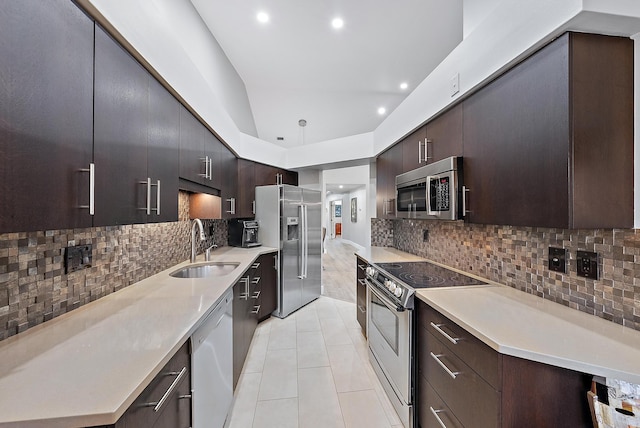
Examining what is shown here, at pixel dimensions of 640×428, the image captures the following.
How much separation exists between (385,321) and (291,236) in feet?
6.39

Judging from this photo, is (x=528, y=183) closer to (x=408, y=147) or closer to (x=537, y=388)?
(x=537, y=388)

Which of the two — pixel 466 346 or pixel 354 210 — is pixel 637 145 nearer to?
pixel 466 346

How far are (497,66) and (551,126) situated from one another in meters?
0.49

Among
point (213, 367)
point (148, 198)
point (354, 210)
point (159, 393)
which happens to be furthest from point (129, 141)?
point (354, 210)

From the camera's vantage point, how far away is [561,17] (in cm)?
104

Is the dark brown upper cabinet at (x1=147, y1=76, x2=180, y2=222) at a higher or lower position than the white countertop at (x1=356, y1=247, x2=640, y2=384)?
higher

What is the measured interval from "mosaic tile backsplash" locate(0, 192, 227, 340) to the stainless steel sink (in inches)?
12.2

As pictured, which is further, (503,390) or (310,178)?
(310,178)

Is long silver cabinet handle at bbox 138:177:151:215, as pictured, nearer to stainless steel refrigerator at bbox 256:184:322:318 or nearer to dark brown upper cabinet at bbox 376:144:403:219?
stainless steel refrigerator at bbox 256:184:322:318

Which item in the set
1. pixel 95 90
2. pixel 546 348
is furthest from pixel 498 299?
pixel 95 90

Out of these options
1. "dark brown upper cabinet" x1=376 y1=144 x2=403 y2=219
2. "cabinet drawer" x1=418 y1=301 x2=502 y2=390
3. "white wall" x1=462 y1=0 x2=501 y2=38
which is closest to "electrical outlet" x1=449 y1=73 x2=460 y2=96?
"white wall" x1=462 y1=0 x2=501 y2=38

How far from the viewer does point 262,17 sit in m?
2.75

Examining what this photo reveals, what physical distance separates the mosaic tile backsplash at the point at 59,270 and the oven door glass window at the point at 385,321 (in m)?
1.84

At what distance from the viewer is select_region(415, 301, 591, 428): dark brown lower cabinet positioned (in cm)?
95
